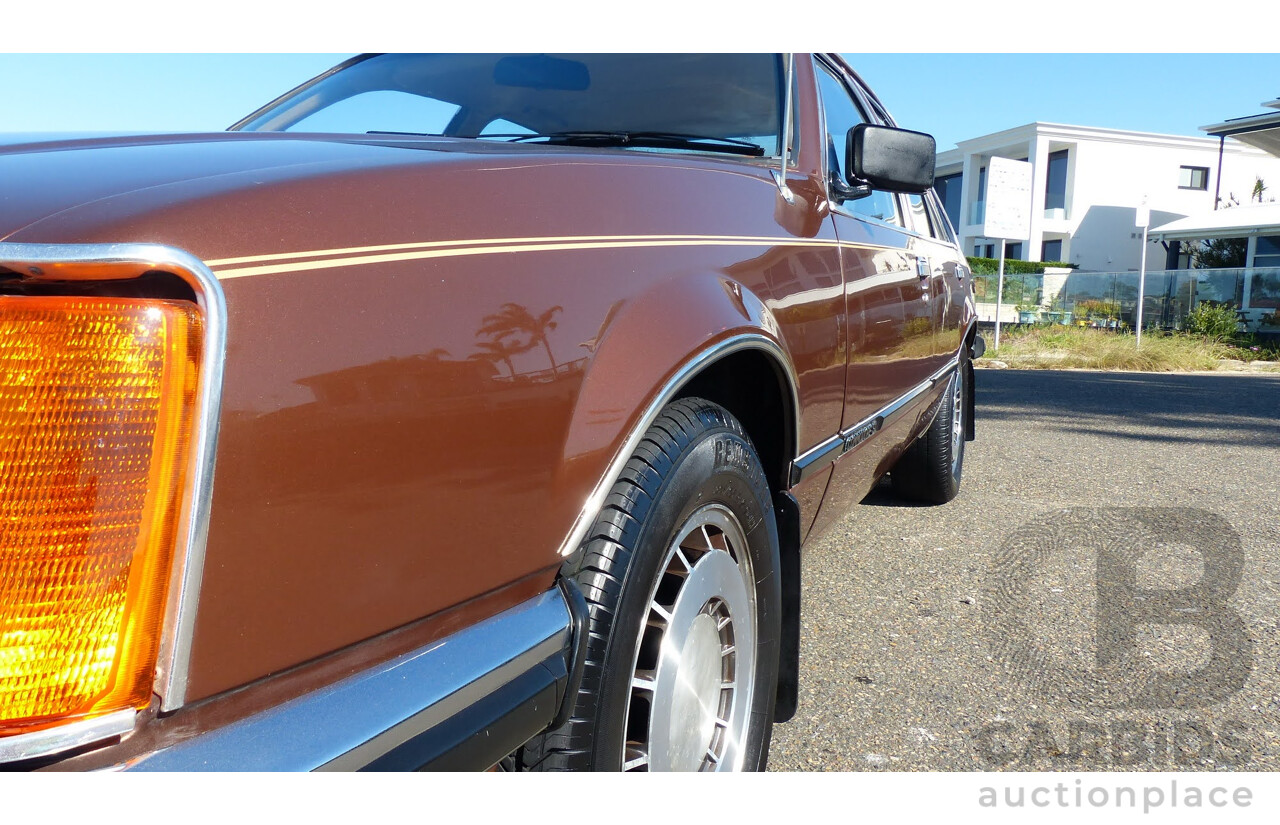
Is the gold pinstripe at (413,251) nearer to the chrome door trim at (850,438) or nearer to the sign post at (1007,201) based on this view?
the chrome door trim at (850,438)

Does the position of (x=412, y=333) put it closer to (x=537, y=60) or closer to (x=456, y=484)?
(x=456, y=484)

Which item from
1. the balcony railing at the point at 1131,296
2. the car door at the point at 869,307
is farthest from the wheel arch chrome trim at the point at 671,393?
the balcony railing at the point at 1131,296

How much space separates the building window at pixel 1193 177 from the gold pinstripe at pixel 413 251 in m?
40.5

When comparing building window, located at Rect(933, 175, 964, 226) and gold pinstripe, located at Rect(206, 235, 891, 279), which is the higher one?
building window, located at Rect(933, 175, 964, 226)

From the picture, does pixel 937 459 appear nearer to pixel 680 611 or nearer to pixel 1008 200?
pixel 680 611

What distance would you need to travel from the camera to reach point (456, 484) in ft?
3.52

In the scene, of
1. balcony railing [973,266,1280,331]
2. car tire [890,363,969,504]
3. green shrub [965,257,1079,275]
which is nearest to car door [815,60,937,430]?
car tire [890,363,969,504]

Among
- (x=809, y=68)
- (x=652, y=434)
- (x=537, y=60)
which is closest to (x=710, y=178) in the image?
(x=652, y=434)

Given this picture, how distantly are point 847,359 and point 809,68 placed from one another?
Answer: 0.77m

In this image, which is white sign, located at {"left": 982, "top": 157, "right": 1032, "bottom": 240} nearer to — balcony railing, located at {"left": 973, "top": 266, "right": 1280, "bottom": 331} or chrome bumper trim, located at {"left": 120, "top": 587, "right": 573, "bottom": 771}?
balcony railing, located at {"left": 973, "top": 266, "right": 1280, "bottom": 331}

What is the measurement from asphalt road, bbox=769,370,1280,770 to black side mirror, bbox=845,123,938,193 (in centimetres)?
101

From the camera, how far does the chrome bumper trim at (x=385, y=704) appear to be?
0.88m

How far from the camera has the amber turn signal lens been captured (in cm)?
79

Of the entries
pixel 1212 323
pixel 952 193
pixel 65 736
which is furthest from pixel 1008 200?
pixel 952 193
